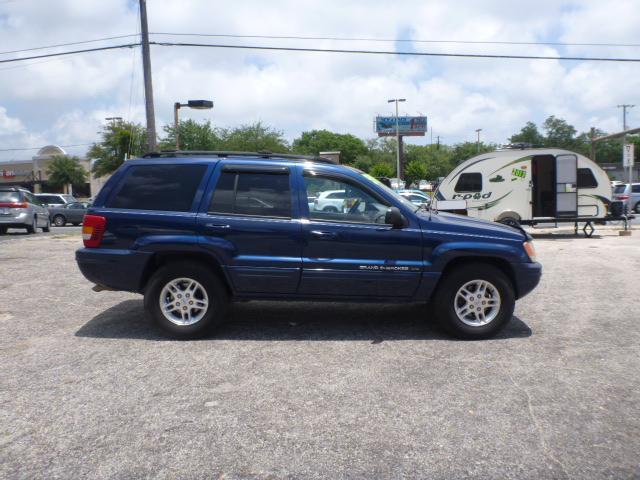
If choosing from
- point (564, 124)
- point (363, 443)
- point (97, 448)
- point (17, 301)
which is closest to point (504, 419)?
point (363, 443)

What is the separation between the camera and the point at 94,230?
594 centimetres

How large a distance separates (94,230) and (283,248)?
6.50ft

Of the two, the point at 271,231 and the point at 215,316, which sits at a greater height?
the point at 271,231

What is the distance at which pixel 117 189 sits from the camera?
6051 millimetres

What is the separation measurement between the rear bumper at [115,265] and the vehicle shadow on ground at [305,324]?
0.60m

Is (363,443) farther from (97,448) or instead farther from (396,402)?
(97,448)

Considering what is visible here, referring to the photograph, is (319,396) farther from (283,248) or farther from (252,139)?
(252,139)

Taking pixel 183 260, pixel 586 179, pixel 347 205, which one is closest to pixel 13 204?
pixel 183 260

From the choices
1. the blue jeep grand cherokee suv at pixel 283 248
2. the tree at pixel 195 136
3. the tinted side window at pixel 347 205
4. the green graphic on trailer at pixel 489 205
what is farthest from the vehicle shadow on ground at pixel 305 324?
the tree at pixel 195 136

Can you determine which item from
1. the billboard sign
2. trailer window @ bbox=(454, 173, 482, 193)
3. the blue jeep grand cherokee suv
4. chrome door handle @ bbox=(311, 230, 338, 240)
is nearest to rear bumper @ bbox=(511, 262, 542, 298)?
the blue jeep grand cherokee suv

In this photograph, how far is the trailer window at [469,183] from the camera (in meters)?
18.8

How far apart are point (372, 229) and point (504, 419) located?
239cm

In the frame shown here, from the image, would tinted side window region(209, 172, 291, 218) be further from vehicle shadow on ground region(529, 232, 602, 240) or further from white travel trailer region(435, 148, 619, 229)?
vehicle shadow on ground region(529, 232, 602, 240)

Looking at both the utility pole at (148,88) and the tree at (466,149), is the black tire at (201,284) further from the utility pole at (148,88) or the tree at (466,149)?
the tree at (466,149)
